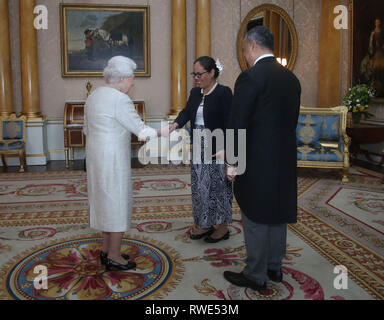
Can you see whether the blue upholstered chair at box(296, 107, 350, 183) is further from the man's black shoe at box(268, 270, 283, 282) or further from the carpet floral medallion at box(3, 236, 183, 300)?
the man's black shoe at box(268, 270, 283, 282)

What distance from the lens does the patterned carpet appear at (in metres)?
2.79

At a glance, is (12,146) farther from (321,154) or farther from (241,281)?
(241,281)

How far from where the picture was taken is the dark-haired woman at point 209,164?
137 inches

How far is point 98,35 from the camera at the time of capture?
8.36 meters

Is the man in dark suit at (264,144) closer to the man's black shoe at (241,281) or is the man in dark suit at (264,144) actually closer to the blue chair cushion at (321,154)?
the man's black shoe at (241,281)

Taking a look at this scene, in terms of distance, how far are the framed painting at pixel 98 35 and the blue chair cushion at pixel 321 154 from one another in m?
4.01

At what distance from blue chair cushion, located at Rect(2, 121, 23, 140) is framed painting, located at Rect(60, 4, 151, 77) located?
4.75 ft

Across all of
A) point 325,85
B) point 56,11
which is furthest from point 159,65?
point 325,85

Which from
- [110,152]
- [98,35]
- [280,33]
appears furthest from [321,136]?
[110,152]

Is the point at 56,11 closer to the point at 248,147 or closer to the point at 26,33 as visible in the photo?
the point at 26,33

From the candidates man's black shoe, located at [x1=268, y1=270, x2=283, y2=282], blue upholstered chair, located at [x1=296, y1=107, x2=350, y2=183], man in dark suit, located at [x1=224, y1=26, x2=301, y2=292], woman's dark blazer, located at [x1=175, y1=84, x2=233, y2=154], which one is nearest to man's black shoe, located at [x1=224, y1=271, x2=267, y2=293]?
man in dark suit, located at [x1=224, y1=26, x2=301, y2=292]

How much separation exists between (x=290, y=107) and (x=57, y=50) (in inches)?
A: 275

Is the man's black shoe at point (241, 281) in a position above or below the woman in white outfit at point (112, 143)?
below

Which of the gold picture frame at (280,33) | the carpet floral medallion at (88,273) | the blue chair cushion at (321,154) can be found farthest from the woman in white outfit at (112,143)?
the gold picture frame at (280,33)
